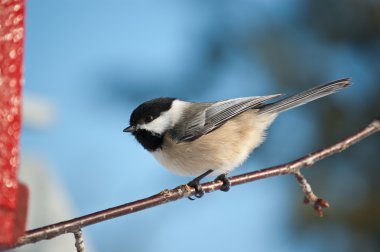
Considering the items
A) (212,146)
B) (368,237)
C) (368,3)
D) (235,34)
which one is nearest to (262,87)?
(235,34)

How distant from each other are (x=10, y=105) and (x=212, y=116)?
0.99 m

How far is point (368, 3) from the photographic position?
4.08 meters

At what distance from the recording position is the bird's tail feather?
1.75m

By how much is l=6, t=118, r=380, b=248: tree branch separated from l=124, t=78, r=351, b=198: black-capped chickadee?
0.80ft

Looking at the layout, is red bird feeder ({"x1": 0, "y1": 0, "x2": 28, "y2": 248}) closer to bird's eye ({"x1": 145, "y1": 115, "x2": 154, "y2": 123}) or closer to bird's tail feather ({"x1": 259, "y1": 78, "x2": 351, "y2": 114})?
bird's eye ({"x1": 145, "y1": 115, "x2": 154, "y2": 123})

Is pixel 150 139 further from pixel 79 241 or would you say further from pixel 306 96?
pixel 79 241

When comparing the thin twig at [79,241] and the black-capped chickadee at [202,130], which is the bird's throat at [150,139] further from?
the thin twig at [79,241]

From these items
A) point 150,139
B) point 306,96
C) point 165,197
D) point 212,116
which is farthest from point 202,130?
point 165,197

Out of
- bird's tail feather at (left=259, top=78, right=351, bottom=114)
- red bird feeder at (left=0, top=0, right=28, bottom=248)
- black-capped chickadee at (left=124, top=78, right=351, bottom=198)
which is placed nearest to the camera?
red bird feeder at (left=0, top=0, right=28, bottom=248)

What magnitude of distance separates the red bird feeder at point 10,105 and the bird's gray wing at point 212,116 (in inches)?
34.9

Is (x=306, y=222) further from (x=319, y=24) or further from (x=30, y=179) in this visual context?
(x=30, y=179)

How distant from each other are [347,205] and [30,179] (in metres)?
2.10

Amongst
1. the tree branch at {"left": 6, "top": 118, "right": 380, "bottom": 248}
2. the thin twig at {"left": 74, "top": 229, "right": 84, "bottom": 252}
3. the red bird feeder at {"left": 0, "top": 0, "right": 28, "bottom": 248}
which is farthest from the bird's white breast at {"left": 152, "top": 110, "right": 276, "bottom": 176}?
the red bird feeder at {"left": 0, "top": 0, "right": 28, "bottom": 248}

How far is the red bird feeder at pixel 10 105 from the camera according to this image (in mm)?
1145
